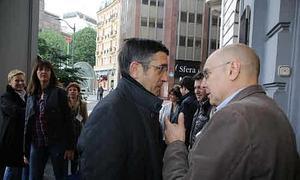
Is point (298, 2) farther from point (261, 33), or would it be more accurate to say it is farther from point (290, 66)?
point (261, 33)

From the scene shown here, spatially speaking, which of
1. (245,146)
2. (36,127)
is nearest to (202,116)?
(36,127)

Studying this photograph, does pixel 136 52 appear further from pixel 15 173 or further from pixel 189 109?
pixel 189 109

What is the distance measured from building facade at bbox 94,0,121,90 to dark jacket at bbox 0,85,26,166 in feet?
168

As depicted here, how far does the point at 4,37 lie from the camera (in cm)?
599

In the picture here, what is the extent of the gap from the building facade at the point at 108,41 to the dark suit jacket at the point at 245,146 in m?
54.5

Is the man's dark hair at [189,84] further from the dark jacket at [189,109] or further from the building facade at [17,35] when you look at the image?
the building facade at [17,35]

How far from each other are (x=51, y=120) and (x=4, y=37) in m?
2.36

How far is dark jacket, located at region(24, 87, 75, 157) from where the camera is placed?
4297 millimetres

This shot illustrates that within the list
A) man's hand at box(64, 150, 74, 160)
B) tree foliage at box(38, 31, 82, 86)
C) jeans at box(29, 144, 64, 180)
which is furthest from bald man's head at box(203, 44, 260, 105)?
tree foliage at box(38, 31, 82, 86)

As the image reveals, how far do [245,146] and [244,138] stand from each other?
0.03 meters

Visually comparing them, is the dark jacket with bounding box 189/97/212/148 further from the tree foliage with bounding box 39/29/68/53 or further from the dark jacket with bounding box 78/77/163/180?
the tree foliage with bounding box 39/29/68/53

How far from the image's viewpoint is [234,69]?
5.53 ft

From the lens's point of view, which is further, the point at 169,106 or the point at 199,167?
the point at 169,106

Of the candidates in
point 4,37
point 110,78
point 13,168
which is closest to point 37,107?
point 13,168
